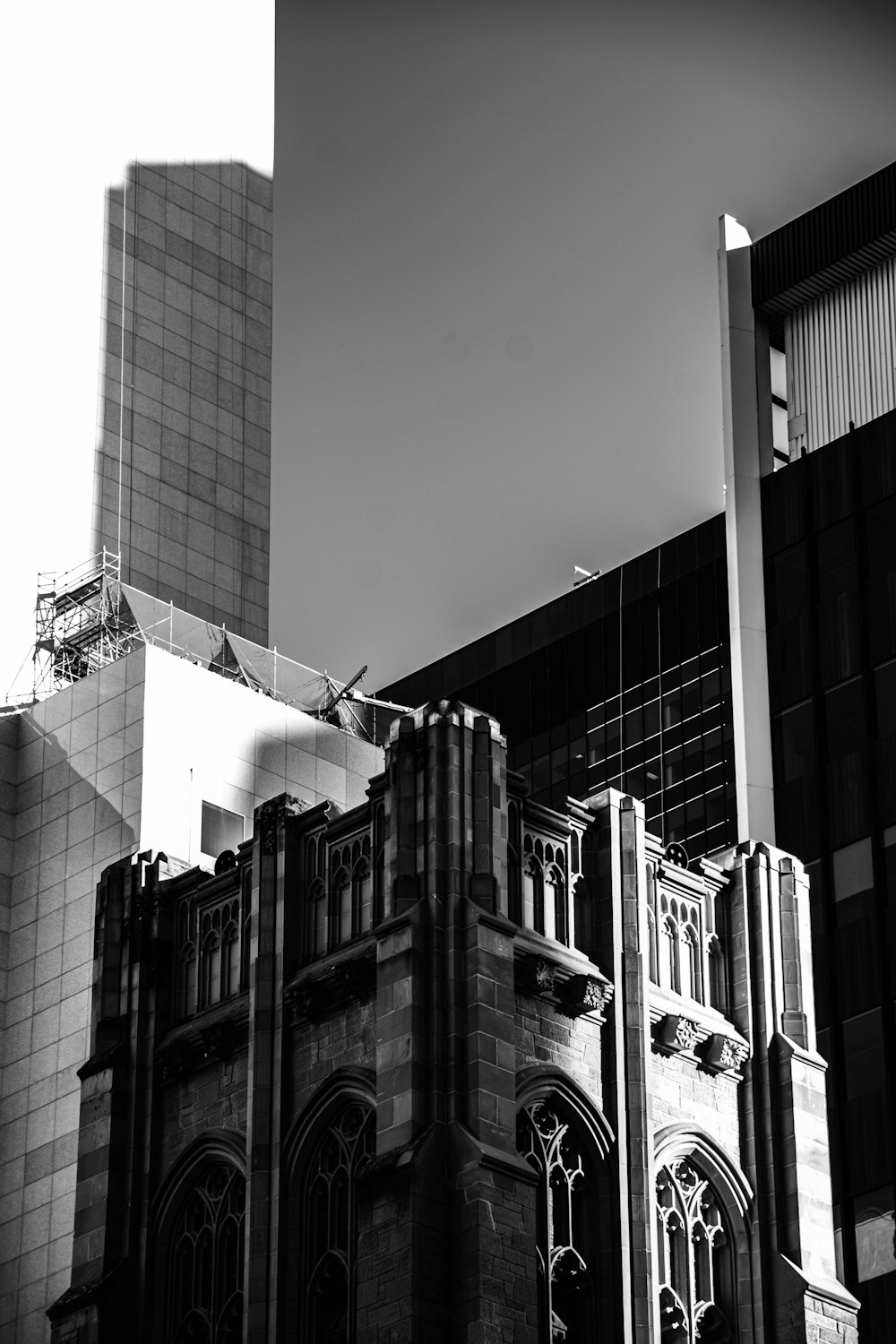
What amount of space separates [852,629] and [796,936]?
3250 cm

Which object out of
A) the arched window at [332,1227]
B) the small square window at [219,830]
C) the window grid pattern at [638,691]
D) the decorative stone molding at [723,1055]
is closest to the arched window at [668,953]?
the decorative stone molding at [723,1055]

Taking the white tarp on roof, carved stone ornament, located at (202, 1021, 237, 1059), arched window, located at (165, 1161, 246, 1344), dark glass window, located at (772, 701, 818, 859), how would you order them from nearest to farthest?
arched window, located at (165, 1161, 246, 1344) < carved stone ornament, located at (202, 1021, 237, 1059) < the white tarp on roof < dark glass window, located at (772, 701, 818, 859)

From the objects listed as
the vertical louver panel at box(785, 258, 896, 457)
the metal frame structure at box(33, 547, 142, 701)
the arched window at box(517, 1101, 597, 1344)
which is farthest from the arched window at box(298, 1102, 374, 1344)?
the vertical louver panel at box(785, 258, 896, 457)

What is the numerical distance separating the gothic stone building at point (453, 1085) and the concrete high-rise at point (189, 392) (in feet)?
109

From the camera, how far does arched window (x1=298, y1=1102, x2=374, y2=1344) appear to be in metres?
62.0

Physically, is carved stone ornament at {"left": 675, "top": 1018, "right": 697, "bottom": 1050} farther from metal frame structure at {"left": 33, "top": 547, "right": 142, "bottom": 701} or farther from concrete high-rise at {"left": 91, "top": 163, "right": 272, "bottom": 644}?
concrete high-rise at {"left": 91, "top": 163, "right": 272, "bottom": 644}

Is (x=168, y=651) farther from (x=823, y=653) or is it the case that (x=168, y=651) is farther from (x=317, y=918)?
(x=823, y=653)

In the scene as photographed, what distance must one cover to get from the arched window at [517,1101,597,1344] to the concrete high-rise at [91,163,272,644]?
133 ft

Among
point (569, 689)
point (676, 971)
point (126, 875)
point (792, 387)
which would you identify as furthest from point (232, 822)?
point (569, 689)

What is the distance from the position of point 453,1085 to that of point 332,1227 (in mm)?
4238

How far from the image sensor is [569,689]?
13662cm

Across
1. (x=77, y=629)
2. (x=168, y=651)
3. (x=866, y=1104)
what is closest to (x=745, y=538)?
(x=866, y=1104)

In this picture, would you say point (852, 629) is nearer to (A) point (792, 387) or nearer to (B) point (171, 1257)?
(A) point (792, 387)

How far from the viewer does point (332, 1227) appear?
Answer: 2482 inches
